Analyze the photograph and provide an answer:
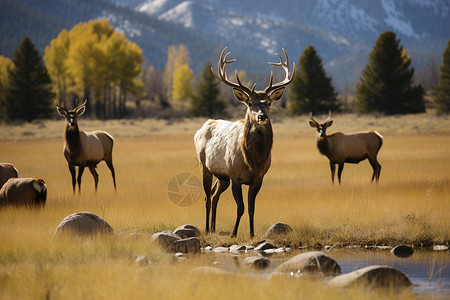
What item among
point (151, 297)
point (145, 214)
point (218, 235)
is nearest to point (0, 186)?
point (145, 214)

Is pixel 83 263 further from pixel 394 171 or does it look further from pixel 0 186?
pixel 394 171

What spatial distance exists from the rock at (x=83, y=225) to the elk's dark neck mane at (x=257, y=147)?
254cm

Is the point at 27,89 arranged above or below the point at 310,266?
above

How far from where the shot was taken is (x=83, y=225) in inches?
383

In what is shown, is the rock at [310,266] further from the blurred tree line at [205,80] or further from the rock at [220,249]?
the blurred tree line at [205,80]

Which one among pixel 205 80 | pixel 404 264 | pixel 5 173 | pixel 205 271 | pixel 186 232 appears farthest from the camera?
pixel 205 80

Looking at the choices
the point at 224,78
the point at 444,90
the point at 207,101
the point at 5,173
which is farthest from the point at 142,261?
the point at 207,101

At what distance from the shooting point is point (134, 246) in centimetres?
900

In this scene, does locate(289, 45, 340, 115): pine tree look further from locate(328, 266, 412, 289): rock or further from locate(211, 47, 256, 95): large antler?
locate(328, 266, 412, 289): rock

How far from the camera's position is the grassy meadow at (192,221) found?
683 centimetres

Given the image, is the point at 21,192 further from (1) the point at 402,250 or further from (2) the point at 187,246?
(1) the point at 402,250

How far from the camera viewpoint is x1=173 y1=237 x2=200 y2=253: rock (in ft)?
31.0

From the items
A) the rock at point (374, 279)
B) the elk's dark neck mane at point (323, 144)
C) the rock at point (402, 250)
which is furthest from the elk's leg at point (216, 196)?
the elk's dark neck mane at point (323, 144)

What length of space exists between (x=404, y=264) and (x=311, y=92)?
4906 cm
